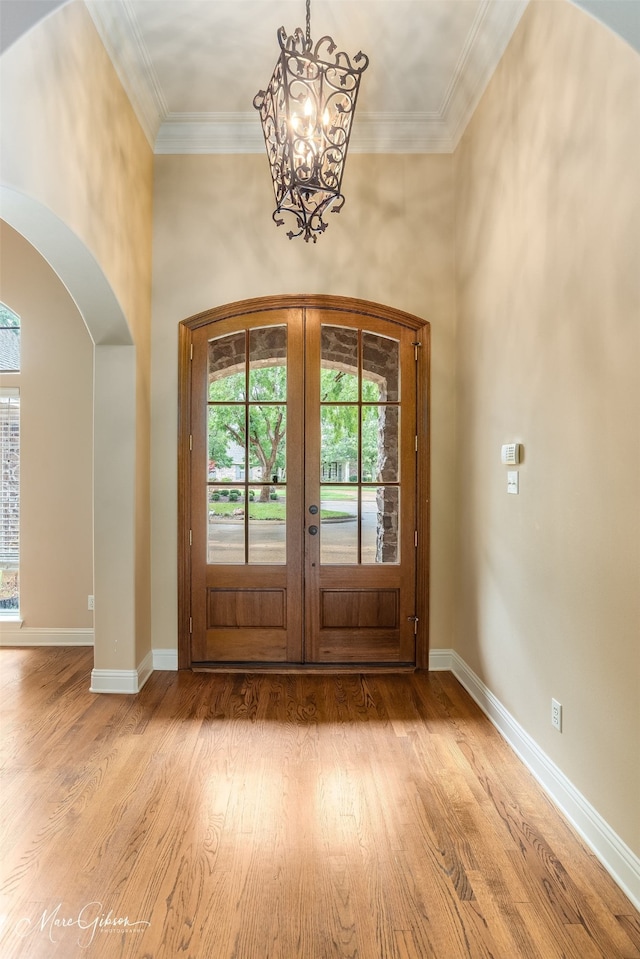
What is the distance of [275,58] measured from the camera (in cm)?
325

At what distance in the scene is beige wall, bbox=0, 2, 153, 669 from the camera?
230 cm

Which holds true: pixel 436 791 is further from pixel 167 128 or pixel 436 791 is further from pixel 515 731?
pixel 167 128

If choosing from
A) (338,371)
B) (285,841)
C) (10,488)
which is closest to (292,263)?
(338,371)

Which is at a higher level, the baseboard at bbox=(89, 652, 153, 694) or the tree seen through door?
the tree seen through door

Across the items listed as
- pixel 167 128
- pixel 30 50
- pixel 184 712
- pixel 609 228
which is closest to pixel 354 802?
pixel 184 712

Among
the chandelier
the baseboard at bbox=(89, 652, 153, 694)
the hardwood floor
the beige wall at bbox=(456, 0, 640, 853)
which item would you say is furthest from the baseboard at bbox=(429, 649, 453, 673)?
the chandelier

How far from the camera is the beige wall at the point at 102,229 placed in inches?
90.5

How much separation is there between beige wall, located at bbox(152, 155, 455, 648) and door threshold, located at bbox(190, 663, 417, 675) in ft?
0.91

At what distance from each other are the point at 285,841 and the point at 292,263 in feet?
10.7

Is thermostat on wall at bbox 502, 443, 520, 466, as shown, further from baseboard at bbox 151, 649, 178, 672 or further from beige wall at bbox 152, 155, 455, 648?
baseboard at bbox 151, 649, 178, 672

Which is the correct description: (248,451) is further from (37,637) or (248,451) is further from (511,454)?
(37,637)

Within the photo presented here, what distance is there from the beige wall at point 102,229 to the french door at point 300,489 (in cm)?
39

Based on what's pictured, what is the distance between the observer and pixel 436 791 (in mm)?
2410

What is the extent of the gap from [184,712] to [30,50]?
10.1ft
